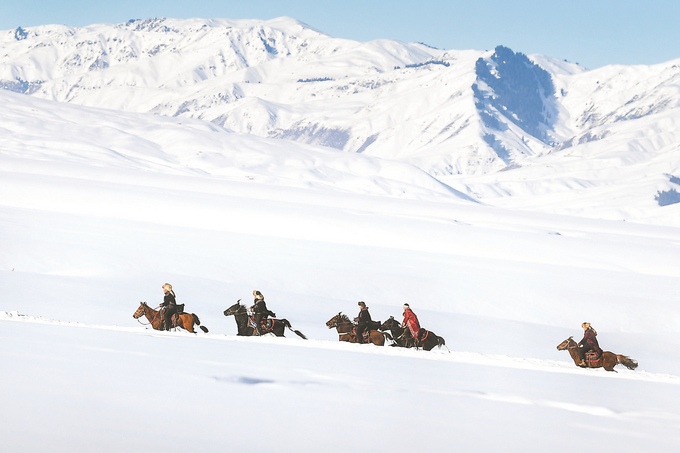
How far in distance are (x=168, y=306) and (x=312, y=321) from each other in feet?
20.5

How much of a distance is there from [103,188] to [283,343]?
1542 inches

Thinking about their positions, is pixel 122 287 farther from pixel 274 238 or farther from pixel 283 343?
pixel 274 238

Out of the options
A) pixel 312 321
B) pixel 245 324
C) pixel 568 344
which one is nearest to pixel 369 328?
pixel 245 324

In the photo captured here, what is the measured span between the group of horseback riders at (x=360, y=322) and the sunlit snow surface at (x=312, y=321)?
0.57 meters

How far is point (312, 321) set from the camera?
21625 millimetres

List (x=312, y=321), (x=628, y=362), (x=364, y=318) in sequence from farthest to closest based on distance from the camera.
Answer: (x=312, y=321) → (x=364, y=318) → (x=628, y=362)

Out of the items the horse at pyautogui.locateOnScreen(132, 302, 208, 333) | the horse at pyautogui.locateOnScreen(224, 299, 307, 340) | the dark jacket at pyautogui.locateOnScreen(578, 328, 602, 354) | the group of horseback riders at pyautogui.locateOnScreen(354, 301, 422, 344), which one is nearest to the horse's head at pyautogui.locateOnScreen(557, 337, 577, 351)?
the dark jacket at pyautogui.locateOnScreen(578, 328, 602, 354)

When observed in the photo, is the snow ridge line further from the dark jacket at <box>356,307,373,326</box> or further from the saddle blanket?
the dark jacket at <box>356,307,373,326</box>

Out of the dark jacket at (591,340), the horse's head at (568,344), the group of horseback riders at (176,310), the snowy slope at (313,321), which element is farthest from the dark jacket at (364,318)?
the dark jacket at (591,340)

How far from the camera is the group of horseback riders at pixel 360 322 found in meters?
16.1

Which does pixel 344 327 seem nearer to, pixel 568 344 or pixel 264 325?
pixel 264 325

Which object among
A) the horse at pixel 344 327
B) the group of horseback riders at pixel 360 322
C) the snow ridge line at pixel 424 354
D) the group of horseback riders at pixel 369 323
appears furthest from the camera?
the horse at pixel 344 327

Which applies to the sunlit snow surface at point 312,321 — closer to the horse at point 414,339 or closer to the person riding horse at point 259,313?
the horse at point 414,339

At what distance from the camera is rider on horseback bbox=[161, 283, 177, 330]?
1596 cm
